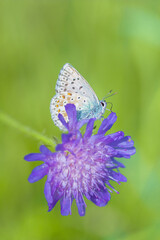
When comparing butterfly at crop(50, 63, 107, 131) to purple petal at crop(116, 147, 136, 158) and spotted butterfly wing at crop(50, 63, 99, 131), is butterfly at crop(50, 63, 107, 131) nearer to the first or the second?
spotted butterfly wing at crop(50, 63, 99, 131)

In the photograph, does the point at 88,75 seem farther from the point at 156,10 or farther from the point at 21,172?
the point at 21,172

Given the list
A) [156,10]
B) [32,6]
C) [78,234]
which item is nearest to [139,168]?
[78,234]

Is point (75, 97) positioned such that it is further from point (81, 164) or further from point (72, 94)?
point (81, 164)

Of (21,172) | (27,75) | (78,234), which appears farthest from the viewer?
(27,75)

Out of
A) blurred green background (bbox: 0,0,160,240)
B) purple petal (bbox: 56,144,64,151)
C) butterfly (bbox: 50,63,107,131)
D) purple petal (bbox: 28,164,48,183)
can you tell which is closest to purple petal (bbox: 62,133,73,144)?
purple petal (bbox: 56,144,64,151)

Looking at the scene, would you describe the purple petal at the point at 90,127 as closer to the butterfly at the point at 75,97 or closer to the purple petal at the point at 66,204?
the butterfly at the point at 75,97

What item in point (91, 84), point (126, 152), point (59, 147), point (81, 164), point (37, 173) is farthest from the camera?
point (91, 84)

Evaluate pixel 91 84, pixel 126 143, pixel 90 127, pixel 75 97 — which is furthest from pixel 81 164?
pixel 91 84
